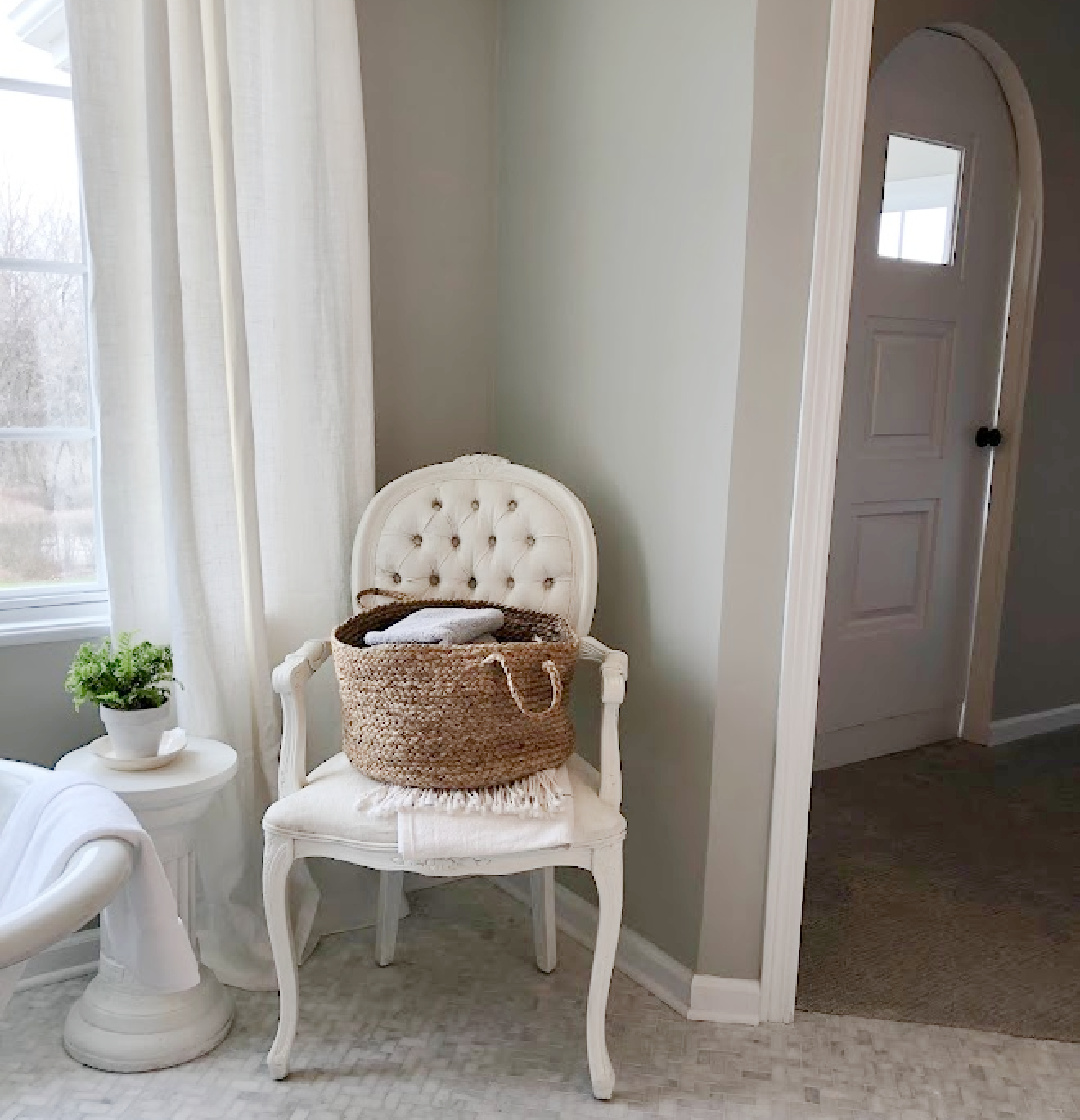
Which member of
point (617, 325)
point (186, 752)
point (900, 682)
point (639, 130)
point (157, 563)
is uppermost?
point (639, 130)

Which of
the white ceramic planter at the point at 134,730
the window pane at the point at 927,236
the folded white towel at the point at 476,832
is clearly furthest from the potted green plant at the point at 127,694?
the window pane at the point at 927,236

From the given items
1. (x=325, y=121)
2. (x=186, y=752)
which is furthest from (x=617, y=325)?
(x=186, y=752)

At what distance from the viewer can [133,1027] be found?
79.2 inches

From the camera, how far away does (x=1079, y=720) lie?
4.00 meters

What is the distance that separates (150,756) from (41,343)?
87cm

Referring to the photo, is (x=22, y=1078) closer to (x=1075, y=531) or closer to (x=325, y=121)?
(x=325, y=121)

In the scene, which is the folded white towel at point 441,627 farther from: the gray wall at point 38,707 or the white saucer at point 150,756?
the gray wall at point 38,707

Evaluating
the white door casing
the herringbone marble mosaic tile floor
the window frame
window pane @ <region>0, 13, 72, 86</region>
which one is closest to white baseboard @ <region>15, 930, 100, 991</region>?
the herringbone marble mosaic tile floor

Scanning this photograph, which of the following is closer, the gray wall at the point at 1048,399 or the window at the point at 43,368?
the window at the point at 43,368

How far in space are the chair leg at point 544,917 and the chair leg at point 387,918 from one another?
11.5 inches

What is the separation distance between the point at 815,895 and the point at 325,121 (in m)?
2.06

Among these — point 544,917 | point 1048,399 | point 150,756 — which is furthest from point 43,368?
point 1048,399

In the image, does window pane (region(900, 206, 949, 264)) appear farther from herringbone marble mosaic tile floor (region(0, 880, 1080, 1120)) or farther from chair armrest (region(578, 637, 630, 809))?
herringbone marble mosaic tile floor (region(0, 880, 1080, 1120))

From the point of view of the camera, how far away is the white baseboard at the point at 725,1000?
2.18 m
